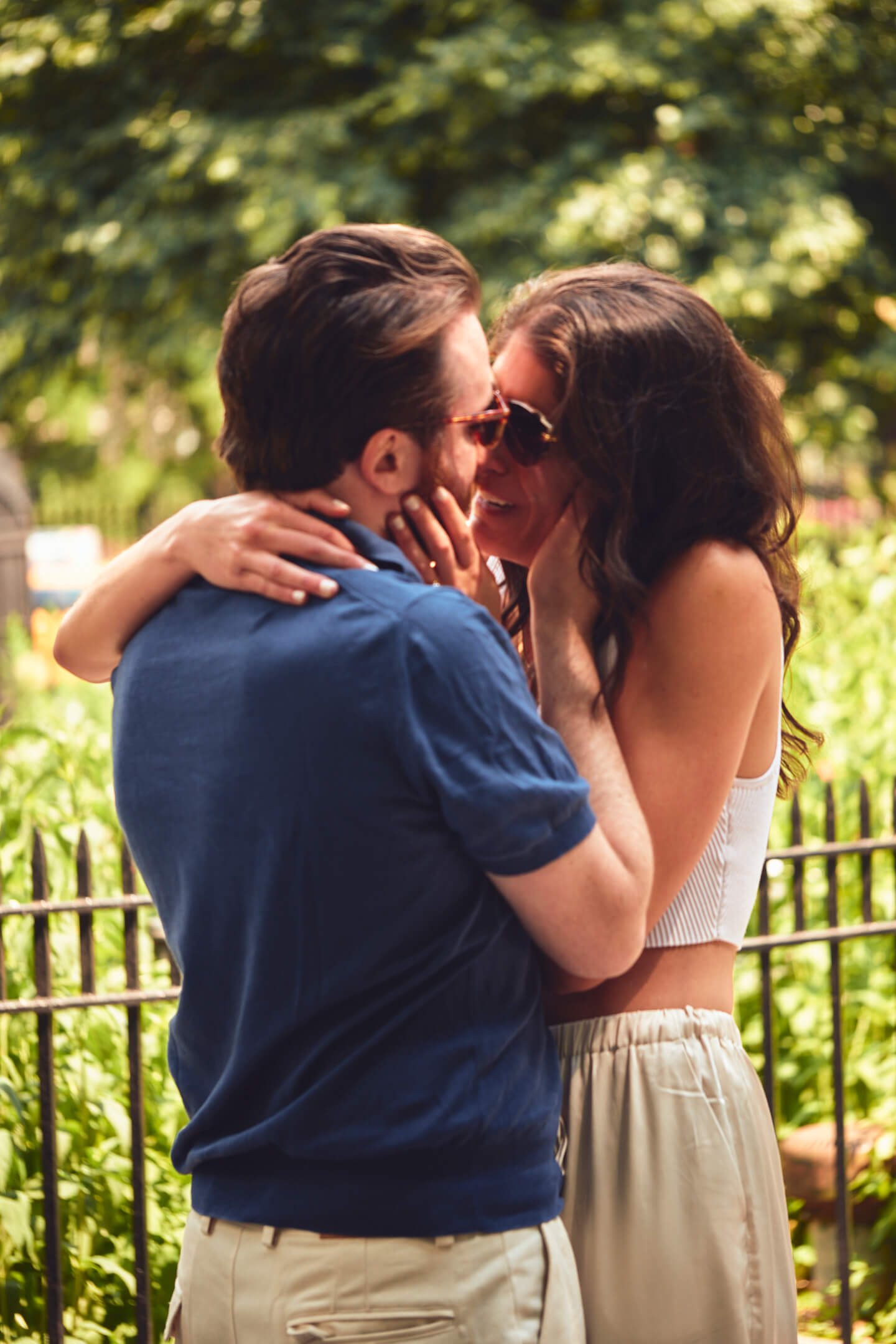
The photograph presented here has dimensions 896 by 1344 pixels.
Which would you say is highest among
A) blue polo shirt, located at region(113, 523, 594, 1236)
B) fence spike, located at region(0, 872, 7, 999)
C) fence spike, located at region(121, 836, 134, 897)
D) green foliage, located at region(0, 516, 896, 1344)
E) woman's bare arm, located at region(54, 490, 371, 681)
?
woman's bare arm, located at region(54, 490, 371, 681)

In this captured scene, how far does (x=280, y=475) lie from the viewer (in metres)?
1.36

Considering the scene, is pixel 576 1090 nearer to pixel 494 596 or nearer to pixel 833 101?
pixel 494 596

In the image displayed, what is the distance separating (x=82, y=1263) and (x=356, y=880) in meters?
1.90

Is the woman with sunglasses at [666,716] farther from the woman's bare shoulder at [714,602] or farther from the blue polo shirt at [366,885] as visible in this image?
the blue polo shirt at [366,885]

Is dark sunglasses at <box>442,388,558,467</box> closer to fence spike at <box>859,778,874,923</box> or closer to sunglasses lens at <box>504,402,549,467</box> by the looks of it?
sunglasses lens at <box>504,402,549,467</box>

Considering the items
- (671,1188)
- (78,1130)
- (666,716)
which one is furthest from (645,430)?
(78,1130)

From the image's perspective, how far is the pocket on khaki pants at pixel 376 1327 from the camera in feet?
4.15

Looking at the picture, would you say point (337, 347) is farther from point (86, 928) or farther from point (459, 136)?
point (459, 136)

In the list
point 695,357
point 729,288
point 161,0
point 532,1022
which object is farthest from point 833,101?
point 532,1022

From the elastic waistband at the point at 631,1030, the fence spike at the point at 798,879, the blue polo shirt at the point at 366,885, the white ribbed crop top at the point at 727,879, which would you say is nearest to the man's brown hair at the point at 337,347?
the blue polo shirt at the point at 366,885

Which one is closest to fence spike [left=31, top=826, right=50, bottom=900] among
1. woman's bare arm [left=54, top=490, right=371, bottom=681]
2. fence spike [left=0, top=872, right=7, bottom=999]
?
fence spike [left=0, top=872, right=7, bottom=999]

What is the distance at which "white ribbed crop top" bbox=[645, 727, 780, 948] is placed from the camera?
63.1 inches

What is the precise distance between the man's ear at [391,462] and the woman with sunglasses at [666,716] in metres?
0.06

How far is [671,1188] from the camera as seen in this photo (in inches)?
59.8
